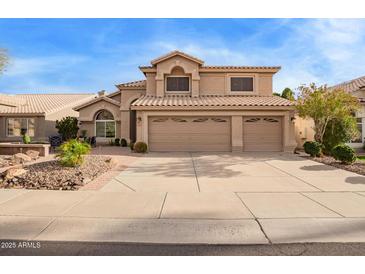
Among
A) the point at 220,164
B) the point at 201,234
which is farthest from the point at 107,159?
the point at 201,234

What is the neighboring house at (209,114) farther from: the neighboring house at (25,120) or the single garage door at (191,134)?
the neighboring house at (25,120)

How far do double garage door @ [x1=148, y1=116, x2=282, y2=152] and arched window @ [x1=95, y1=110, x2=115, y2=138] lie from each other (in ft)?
21.6

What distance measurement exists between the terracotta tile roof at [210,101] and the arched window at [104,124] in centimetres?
485

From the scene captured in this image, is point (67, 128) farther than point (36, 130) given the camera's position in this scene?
No

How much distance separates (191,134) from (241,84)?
655 centimetres

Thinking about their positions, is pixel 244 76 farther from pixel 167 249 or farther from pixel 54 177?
pixel 167 249

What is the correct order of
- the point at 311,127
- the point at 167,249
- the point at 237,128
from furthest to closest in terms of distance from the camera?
the point at 311,127 < the point at 237,128 < the point at 167,249

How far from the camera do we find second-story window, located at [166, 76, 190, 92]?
20094 mm

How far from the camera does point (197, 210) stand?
5605mm

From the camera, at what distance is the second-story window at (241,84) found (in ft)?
65.8

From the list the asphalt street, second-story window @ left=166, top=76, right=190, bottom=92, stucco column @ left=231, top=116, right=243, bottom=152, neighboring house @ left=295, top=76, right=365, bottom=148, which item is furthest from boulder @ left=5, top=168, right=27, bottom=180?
neighboring house @ left=295, top=76, right=365, bottom=148

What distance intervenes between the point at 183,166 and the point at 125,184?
3792 millimetres

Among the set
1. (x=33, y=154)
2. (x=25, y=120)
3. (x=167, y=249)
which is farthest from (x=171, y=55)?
(x=167, y=249)

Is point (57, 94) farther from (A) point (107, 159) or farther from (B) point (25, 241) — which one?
(B) point (25, 241)
